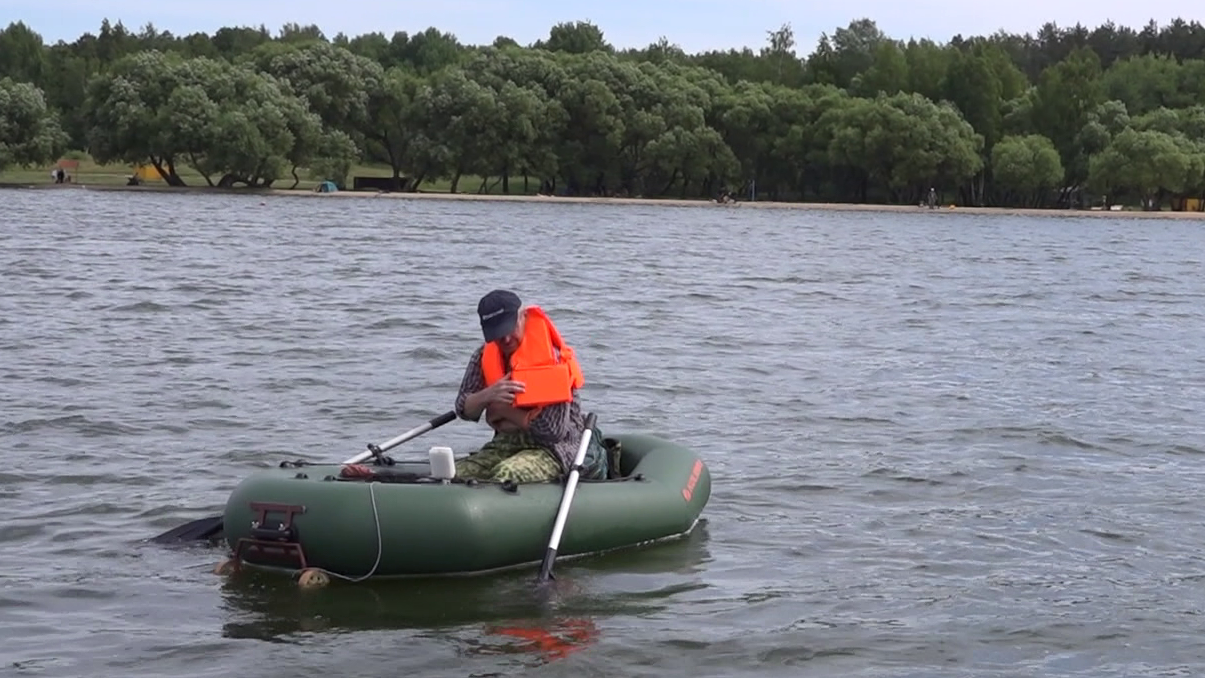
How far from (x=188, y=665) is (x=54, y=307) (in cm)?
1833

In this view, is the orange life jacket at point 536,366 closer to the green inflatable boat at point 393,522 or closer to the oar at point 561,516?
the oar at point 561,516

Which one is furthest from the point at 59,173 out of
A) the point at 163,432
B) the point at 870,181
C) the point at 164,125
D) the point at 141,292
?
the point at 163,432

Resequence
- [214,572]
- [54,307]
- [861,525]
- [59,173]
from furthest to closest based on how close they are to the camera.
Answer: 1. [59,173]
2. [54,307]
3. [861,525]
4. [214,572]

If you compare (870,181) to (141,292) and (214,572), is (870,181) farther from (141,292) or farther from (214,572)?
(214,572)

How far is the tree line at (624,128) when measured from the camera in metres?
81.6

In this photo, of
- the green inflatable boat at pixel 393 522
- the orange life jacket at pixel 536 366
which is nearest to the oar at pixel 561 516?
the green inflatable boat at pixel 393 522

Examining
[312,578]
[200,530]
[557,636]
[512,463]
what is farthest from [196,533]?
[557,636]

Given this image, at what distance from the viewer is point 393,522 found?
941cm

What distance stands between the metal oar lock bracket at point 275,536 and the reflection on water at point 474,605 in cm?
23

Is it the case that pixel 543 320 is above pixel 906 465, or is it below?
above

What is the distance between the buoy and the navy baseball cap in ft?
5.43

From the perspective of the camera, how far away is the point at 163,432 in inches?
577

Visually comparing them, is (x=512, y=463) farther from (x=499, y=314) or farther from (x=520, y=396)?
(x=499, y=314)

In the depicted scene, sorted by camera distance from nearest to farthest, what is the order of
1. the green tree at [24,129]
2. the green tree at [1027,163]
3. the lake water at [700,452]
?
the lake water at [700,452] < the green tree at [24,129] < the green tree at [1027,163]
